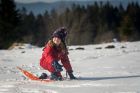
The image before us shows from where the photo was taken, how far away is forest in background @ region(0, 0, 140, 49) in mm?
57156

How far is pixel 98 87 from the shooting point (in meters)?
9.82

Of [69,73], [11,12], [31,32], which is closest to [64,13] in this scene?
[11,12]

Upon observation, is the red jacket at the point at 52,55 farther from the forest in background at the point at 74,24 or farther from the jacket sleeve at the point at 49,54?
the forest in background at the point at 74,24

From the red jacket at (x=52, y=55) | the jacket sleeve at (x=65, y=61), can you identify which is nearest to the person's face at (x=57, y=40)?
the red jacket at (x=52, y=55)

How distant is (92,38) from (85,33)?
3471 millimetres

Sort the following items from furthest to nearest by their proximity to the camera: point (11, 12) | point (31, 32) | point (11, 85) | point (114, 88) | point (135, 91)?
point (31, 32), point (11, 12), point (11, 85), point (114, 88), point (135, 91)

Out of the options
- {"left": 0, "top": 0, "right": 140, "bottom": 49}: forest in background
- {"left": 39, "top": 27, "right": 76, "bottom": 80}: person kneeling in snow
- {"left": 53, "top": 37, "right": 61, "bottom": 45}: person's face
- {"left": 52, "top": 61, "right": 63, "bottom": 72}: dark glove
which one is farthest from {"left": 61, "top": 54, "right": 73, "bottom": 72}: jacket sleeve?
{"left": 0, "top": 0, "right": 140, "bottom": 49}: forest in background

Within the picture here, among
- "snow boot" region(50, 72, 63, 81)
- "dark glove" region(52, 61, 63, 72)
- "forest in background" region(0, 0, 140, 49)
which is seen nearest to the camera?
"snow boot" region(50, 72, 63, 81)

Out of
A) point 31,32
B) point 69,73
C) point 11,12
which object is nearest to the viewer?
point 69,73

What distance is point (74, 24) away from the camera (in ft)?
199

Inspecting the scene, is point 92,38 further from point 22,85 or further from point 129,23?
point 22,85

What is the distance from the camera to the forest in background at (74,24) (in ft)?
188

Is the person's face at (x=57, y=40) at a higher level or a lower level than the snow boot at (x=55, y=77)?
higher

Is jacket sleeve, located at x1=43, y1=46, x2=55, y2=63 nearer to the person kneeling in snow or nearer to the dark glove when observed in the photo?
the person kneeling in snow
